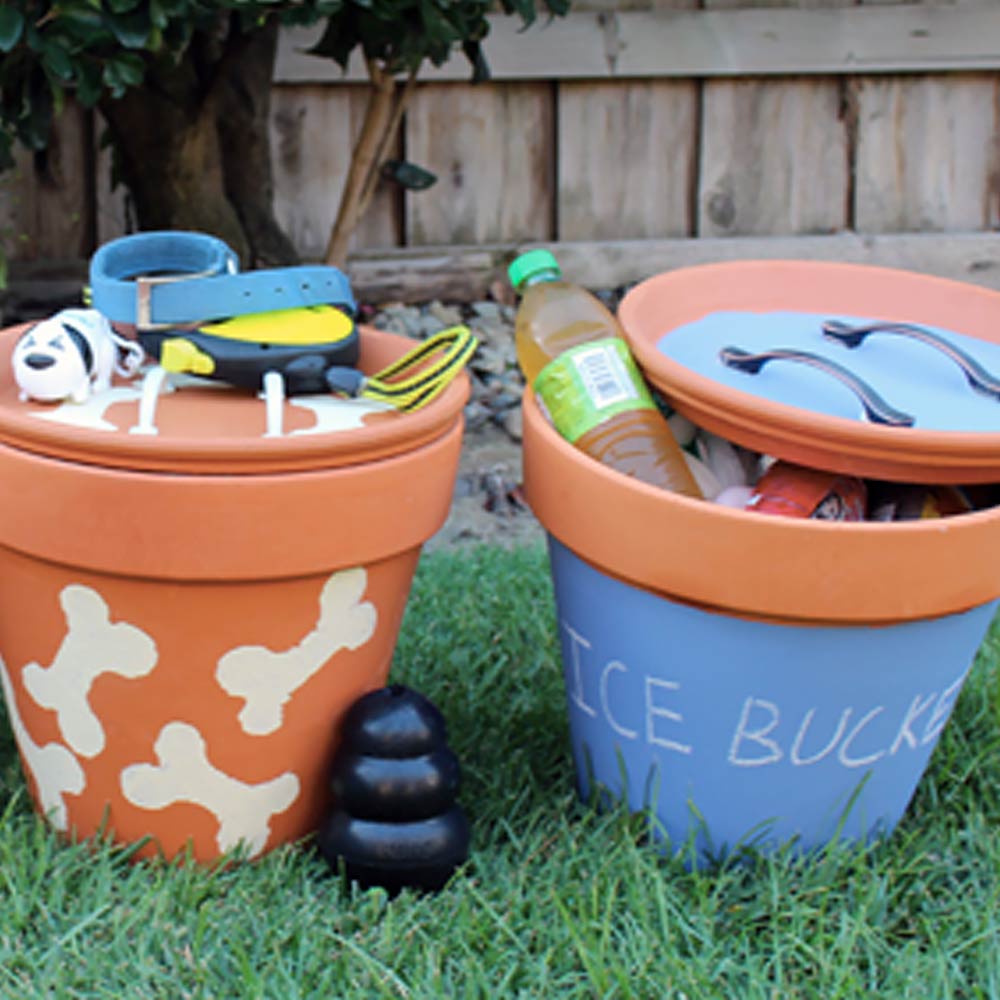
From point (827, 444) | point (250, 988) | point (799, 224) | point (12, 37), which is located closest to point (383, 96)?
point (12, 37)

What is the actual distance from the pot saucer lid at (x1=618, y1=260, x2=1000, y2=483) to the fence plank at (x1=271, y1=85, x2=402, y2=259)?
5.68 ft

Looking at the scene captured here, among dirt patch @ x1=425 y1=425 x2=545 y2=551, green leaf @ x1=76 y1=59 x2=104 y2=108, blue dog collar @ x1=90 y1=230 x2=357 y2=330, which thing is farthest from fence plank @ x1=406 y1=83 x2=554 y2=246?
blue dog collar @ x1=90 y1=230 x2=357 y2=330

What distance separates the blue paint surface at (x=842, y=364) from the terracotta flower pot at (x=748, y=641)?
2.2 inches

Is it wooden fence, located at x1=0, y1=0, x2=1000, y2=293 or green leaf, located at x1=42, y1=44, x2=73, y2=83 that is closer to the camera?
green leaf, located at x1=42, y1=44, x2=73, y2=83

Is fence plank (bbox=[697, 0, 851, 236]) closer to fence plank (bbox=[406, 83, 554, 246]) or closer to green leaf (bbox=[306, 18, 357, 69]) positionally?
fence plank (bbox=[406, 83, 554, 246])

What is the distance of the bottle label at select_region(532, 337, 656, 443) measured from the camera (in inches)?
55.2

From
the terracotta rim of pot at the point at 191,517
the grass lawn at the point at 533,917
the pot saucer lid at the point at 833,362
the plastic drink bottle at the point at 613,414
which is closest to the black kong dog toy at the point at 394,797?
the grass lawn at the point at 533,917

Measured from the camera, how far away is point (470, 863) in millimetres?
1451

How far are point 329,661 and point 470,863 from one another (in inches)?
11.0

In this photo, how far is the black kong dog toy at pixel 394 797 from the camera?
1372 millimetres

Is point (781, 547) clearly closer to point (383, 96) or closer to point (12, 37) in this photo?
point (12, 37)

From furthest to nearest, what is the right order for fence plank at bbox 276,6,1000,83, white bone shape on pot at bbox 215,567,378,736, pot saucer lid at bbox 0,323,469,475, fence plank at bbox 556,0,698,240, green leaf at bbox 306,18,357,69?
fence plank at bbox 556,0,698,240
fence plank at bbox 276,6,1000,83
green leaf at bbox 306,18,357,69
white bone shape on pot at bbox 215,567,378,736
pot saucer lid at bbox 0,323,469,475

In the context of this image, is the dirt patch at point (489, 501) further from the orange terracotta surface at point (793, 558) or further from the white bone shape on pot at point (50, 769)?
the orange terracotta surface at point (793, 558)

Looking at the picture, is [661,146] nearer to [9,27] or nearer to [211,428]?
[9,27]
